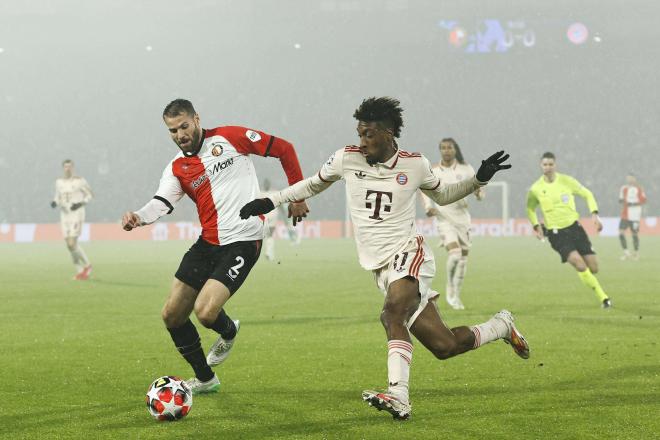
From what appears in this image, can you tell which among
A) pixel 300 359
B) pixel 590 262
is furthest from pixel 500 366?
pixel 590 262

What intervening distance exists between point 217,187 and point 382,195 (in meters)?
1.46

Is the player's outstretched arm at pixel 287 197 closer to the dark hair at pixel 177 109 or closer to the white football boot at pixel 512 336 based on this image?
the dark hair at pixel 177 109

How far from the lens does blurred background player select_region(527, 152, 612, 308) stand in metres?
13.3

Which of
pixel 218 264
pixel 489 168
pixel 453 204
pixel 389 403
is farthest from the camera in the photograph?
pixel 453 204

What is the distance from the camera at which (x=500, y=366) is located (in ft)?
26.5

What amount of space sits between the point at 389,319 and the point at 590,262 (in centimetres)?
785

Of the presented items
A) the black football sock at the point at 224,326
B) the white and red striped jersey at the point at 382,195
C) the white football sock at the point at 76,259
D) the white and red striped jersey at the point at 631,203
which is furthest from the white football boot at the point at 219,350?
the white and red striped jersey at the point at 631,203

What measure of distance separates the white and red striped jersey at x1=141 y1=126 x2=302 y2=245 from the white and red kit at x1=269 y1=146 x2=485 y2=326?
1.00 m

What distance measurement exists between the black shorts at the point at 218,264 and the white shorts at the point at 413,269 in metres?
1.09

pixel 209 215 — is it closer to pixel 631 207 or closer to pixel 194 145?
pixel 194 145

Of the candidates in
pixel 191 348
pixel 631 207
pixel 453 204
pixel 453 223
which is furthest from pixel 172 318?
pixel 631 207

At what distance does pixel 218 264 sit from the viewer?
6.95 m

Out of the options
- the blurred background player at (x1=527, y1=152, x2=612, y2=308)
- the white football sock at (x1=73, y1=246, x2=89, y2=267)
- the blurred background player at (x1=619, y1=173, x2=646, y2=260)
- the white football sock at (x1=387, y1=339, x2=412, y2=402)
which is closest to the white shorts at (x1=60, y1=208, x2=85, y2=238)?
the white football sock at (x1=73, y1=246, x2=89, y2=267)

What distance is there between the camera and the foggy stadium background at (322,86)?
56.7 m
